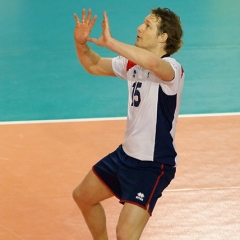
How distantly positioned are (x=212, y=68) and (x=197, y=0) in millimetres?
4627

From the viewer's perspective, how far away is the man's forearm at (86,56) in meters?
4.62

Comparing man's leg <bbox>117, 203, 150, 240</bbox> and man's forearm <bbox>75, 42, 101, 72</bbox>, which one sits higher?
man's forearm <bbox>75, 42, 101, 72</bbox>

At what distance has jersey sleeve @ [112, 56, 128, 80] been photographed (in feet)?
15.2

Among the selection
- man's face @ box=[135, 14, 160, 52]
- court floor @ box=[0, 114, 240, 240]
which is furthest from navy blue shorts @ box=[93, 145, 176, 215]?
court floor @ box=[0, 114, 240, 240]

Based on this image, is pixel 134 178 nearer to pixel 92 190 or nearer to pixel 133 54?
pixel 92 190

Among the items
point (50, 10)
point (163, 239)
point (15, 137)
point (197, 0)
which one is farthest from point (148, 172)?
point (197, 0)

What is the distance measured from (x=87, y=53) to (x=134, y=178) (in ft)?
3.88

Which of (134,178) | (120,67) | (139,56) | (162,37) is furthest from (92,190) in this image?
(162,37)

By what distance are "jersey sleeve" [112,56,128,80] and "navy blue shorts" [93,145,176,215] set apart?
2.13 feet

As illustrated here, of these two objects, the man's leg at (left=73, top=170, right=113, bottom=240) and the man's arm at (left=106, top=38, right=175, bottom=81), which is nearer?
the man's arm at (left=106, top=38, right=175, bottom=81)

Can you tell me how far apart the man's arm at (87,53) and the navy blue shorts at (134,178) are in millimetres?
772

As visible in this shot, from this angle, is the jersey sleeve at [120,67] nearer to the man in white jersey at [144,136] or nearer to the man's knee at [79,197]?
the man in white jersey at [144,136]

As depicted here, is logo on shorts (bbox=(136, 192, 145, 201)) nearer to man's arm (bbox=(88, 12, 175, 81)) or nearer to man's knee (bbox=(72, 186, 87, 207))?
man's knee (bbox=(72, 186, 87, 207))

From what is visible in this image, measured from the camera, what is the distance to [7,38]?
11062mm
